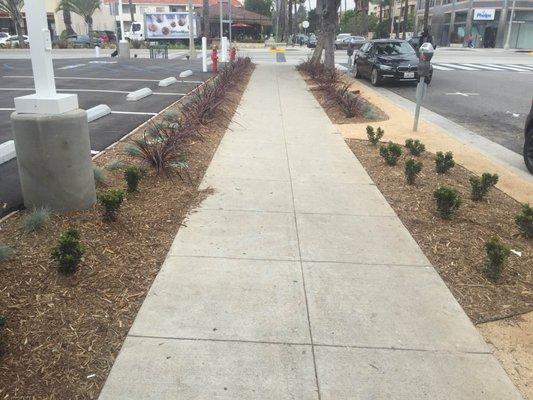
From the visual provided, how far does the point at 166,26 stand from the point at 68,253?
49.4 m

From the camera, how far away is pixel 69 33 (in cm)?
5081

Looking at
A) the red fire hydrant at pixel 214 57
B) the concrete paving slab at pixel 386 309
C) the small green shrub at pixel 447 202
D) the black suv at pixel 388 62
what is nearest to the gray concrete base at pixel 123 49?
the red fire hydrant at pixel 214 57

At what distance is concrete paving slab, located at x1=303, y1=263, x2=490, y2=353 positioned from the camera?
3.32 m

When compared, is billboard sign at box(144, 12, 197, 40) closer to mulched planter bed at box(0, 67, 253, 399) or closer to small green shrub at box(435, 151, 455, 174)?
small green shrub at box(435, 151, 455, 174)

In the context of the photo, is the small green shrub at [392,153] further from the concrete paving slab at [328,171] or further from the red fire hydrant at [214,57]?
the red fire hydrant at [214,57]

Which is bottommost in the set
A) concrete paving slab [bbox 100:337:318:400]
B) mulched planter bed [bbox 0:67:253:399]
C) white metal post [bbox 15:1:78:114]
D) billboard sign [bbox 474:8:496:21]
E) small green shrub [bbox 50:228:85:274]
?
concrete paving slab [bbox 100:337:318:400]

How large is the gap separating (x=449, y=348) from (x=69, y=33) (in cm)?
5475

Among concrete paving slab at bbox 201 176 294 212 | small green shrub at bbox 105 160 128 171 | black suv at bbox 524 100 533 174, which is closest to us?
concrete paving slab at bbox 201 176 294 212

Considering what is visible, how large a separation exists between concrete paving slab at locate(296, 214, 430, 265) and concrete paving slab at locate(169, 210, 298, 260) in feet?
0.52

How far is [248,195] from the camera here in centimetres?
595

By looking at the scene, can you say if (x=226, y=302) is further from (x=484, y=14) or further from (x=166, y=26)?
(x=484, y=14)

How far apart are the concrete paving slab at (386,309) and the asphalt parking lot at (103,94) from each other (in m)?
3.38

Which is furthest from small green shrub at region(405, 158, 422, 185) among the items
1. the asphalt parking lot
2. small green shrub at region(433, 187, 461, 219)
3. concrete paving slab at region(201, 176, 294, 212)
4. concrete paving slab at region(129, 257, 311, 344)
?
the asphalt parking lot

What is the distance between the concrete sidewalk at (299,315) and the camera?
9.49ft
